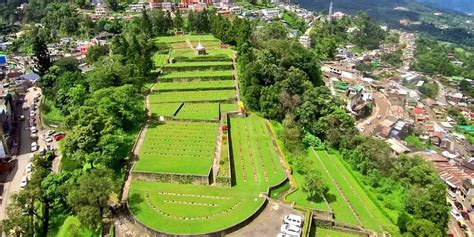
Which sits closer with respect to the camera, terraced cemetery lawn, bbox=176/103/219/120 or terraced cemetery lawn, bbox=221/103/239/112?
terraced cemetery lawn, bbox=176/103/219/120

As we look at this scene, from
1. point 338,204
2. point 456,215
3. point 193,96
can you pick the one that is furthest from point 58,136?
point 456,215

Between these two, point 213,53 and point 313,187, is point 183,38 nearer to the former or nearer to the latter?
point 213,53

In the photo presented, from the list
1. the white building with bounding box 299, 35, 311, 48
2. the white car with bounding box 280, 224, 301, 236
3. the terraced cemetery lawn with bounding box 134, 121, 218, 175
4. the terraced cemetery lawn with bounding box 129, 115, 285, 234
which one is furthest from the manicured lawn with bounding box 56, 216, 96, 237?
the white building with bounding box 299, 35, 311, 48

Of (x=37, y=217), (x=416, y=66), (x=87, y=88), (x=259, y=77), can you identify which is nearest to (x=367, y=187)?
(x=259, y=77)

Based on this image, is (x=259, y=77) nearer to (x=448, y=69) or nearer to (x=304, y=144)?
(x=304, y=144)

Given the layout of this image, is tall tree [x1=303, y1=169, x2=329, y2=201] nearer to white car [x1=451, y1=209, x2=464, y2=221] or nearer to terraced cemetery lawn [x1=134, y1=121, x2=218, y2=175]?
terraced cemetery lawn [x1=134, y1=121, x2=218, y2=175]

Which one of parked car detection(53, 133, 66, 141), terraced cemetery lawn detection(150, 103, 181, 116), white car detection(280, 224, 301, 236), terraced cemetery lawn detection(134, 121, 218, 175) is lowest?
parked car detection(53, 133, 66, 141)
